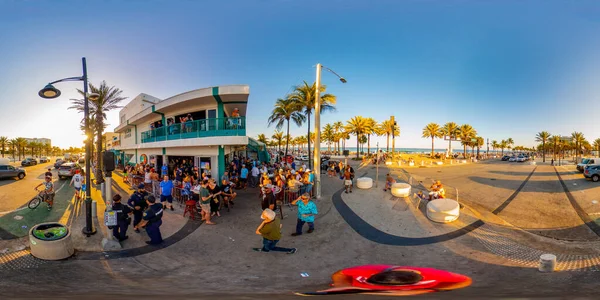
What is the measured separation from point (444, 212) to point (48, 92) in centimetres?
1420

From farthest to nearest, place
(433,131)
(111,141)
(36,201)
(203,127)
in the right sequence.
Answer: (433,131), (111,141), (203,127), (36,201)

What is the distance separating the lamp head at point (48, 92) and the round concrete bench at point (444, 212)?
1384 cm

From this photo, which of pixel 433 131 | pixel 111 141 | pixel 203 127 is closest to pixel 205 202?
pixel 203 127

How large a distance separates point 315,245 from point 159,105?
55.3ft

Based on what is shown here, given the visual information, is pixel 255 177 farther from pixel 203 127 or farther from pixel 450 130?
pixel 450 130

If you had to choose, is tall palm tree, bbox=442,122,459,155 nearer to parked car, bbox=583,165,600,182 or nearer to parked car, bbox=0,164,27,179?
parked car, bbox=583,165,600,182

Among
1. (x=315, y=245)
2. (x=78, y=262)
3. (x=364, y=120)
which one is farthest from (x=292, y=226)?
(x=364, y=120)

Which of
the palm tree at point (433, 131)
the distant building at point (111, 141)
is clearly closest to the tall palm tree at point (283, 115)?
the distant building at point (111, 141)

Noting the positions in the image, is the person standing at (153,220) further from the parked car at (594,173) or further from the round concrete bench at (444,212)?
the parked car at (594,173)

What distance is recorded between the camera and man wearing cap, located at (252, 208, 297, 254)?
22.1ft

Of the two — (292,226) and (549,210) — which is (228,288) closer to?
(292,226)

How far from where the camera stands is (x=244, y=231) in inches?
344

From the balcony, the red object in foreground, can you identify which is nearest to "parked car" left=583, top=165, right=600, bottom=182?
the red object in foreground

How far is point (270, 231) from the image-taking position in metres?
6.82
